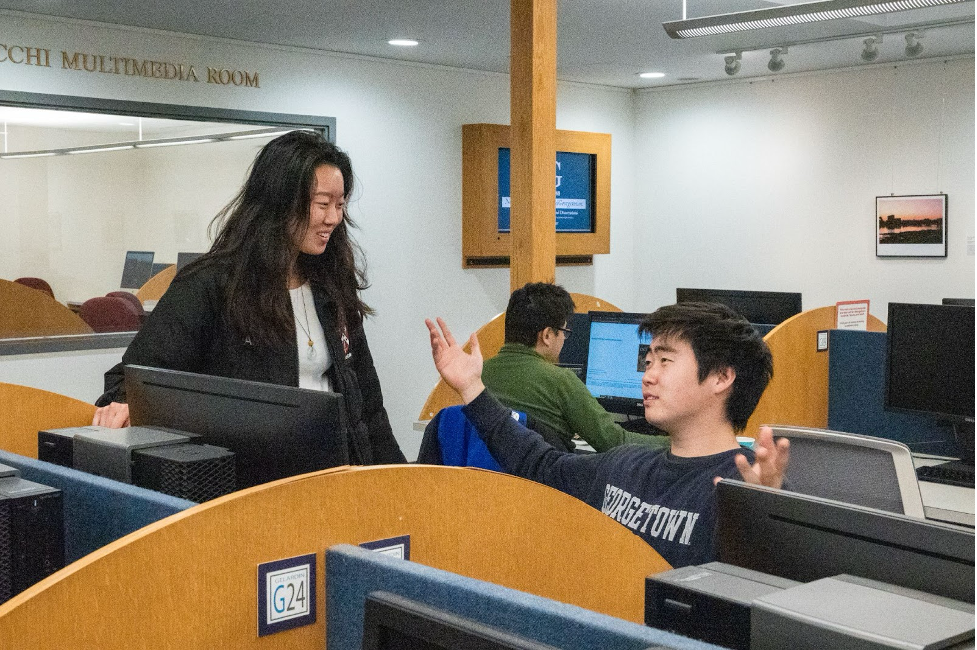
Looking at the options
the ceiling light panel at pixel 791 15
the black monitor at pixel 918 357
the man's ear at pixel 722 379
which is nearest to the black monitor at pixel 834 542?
the man's ear at pixel 722 379

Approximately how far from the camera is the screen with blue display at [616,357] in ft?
14.3

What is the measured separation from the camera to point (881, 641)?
2.60 feet

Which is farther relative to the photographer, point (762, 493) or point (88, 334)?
point (88, 334)

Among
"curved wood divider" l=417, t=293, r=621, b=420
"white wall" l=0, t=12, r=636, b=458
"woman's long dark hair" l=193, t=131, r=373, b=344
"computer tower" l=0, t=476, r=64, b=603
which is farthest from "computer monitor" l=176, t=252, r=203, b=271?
"computer tower" l=0, t=476, r=64, b=603

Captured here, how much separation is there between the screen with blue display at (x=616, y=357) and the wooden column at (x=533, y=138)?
0.34m

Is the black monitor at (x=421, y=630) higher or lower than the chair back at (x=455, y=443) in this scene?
higher

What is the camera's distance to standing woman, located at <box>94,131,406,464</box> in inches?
83.1

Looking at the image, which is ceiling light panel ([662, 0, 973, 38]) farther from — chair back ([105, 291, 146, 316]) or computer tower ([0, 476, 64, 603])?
computer tower ([0, 476, 64, 603])

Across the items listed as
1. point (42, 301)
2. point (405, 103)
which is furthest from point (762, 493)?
point (405, 103)

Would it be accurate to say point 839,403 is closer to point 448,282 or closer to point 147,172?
point 448,282

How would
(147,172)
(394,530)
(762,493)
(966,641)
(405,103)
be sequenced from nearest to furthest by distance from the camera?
(966,641) < (762,493) < (394,530) < (147,172) < (405,103)

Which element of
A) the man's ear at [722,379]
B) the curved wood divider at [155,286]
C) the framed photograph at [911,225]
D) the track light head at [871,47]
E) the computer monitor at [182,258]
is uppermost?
the track light head at [871,47]

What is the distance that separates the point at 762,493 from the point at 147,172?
500 cm

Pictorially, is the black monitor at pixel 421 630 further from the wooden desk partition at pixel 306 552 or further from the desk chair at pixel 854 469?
the desk chair at pixel 854 469
